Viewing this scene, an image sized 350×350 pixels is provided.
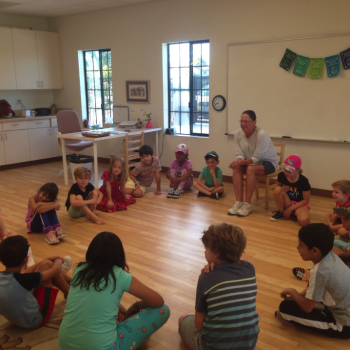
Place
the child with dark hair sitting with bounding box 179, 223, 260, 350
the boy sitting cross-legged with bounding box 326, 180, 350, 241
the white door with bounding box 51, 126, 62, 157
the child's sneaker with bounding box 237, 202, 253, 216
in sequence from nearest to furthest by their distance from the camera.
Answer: the child with dark hair sitting with bounding box 179, 223, 260, 350 → the boy sitting cross-legged with bounding box 326, 180, 350, 241 → the child's sneaker with bounding box 237, 202, 253, 216 → the white door with bounding box 51, 126, 62, 157

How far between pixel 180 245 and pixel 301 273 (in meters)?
1.08

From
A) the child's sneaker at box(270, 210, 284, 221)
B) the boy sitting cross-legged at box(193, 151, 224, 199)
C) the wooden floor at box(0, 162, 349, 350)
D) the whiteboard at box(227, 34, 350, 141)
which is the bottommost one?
the wooden floor at box(0, 162, 349, 350)

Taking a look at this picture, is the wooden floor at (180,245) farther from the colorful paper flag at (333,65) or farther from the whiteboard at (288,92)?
the colorful paper flag at (333,65)

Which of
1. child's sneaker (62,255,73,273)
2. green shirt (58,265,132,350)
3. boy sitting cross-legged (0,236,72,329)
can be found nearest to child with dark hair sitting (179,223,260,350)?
green shirt (58,265,132,350)

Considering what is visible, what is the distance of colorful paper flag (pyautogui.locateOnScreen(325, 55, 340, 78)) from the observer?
4.37 meters

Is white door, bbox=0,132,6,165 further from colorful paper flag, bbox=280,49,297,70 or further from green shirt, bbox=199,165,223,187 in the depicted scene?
colorful paper flag, bbox=280,49,297,70

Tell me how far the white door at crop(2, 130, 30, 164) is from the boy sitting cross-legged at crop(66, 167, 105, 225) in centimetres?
319

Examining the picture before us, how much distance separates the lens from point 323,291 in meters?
1.92

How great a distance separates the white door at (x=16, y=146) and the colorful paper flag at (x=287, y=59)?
4.56 meters

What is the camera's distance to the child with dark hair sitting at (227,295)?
1.64 metres

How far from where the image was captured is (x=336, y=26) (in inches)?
170

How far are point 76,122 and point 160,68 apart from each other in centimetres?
173

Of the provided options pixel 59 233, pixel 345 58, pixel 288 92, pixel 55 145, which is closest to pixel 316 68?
pixel 345 58

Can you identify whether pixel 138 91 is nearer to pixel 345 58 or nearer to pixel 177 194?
pixel 177 194
